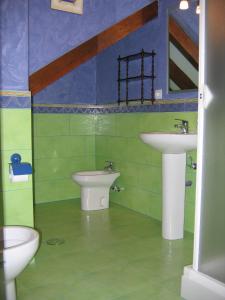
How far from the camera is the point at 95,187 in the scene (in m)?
4.03

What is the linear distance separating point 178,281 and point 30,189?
1.19 metres

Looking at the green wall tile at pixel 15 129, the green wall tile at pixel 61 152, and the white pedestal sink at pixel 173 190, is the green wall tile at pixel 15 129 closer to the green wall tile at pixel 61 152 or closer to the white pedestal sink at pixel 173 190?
the white pedestal sink at pixel 173 190

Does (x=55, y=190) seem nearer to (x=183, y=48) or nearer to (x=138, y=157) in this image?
(x=138, y=157)

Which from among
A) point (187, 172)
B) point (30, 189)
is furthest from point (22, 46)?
point (187, 172)

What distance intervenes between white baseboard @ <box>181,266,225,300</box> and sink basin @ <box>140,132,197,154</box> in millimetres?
1037

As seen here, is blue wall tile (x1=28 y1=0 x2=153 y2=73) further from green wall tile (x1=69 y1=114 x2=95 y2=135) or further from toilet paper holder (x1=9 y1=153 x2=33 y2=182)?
green wall tile (x1=69 y1=114 x2=95 y2=135)

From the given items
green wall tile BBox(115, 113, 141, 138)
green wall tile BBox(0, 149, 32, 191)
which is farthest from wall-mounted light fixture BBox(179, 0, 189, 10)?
green wall tile BBox(0, 149, 32, 191)

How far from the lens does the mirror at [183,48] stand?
3250 millimetres

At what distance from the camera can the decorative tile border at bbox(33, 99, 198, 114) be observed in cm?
334

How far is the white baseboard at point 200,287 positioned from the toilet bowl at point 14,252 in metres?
0.89

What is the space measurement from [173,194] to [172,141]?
56 cm

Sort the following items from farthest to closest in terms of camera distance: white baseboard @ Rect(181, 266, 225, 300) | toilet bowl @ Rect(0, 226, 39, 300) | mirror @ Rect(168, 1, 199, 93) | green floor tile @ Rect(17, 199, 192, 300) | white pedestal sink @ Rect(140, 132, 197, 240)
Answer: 1. mirror @ Rect(168, 1, 199, 93)
2. white pedestal sink @ Rect(140, 132, 197, 240)
3. green floor tile @ Rect(17, 199, 192, 300)
4. white baseboard @ Rect(181, 266, 225, 300)
5. toilet bowl @ Rect(0, 226, 39, 300)

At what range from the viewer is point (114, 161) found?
4379 millimetres

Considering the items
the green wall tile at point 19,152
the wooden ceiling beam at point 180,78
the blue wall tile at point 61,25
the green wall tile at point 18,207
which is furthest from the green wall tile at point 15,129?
the wooden ceiling beam at point 180,78
